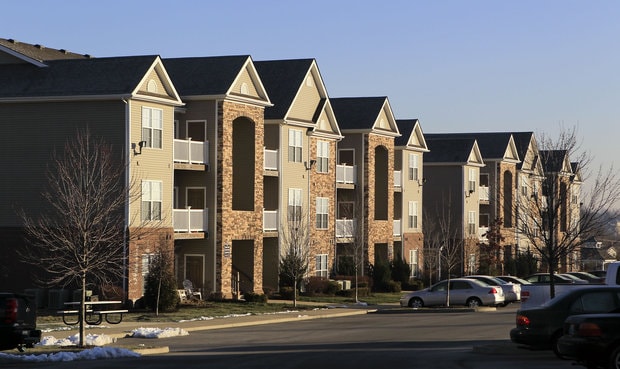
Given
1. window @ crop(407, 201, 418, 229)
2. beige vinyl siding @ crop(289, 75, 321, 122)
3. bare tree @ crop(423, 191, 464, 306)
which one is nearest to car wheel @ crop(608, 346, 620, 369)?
beige vinyl siding @ crop(289, 75, 321, 122)

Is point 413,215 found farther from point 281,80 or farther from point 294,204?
point 281,80

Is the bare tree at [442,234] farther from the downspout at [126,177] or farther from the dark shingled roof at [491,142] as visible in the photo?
the downspout at [126,177]

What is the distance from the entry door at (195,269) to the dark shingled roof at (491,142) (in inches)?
1579

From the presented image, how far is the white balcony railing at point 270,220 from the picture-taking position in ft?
184

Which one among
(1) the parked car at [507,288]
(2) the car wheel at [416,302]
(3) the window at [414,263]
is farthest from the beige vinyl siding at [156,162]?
(3) the window at [414,263]

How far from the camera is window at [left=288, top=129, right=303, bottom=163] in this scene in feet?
191

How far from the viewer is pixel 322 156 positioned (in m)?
62.2

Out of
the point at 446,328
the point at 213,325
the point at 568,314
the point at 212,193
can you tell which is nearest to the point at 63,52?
the point at 212,193

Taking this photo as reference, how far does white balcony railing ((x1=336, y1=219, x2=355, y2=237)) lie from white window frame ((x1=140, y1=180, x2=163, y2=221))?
19.1m

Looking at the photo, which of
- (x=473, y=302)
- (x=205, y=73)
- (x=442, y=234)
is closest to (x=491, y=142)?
(x=442, y=234)

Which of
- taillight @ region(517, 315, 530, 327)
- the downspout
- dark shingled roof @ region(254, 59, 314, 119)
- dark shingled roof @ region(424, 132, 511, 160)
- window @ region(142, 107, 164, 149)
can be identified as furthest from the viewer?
dark shingled roof @ region(424, 132, 511, 160)

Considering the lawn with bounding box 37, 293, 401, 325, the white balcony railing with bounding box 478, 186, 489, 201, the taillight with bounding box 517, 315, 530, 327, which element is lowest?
the lawn with bounding box 37, 293, 401, 325

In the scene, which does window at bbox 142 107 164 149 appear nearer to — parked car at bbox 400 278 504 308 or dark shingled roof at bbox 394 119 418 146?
parked car at bbox 400 278 504 308

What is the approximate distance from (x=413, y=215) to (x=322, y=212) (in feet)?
47.6
